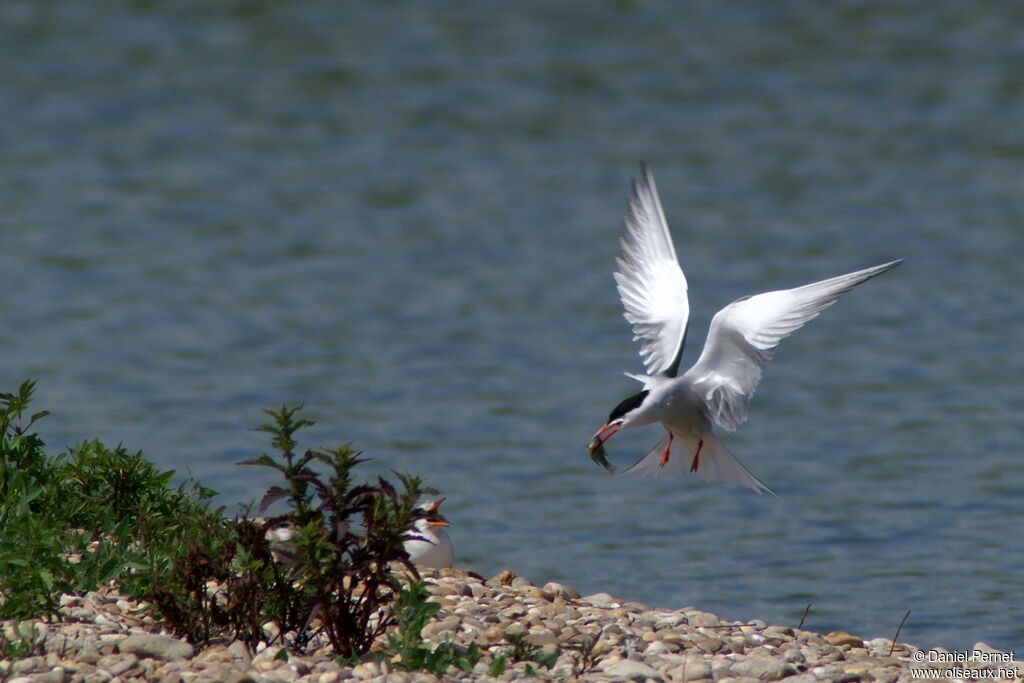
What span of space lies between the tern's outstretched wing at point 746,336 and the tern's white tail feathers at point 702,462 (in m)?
0.30

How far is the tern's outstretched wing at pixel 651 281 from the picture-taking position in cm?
716

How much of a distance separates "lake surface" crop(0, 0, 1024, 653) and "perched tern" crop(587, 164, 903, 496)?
2.45 ft

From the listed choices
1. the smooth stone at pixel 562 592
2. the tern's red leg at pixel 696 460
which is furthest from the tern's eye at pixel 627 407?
the smooth stone at pixel 562 592

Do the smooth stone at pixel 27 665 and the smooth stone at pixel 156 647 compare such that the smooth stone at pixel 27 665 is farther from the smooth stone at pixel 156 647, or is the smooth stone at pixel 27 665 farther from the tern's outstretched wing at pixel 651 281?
the tern's outstretched wing at pixel 651 281

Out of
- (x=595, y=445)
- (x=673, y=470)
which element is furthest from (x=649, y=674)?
(x=673, y=470)

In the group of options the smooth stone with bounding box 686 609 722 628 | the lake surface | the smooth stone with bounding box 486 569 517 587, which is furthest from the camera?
the lake surface

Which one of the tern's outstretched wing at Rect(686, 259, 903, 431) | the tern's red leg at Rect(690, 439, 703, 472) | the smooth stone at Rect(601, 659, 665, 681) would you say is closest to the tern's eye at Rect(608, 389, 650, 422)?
the tern's outstretched wing at Rect(686, 259, 903, 431)

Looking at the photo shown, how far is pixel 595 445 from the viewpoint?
6391 millimetres

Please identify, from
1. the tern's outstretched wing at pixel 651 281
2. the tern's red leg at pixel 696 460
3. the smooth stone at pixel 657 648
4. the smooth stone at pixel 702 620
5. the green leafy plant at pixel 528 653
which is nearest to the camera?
the green leafy plant at pixel 528 653

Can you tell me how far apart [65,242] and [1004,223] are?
781 cm

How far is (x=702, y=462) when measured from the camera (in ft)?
23.2

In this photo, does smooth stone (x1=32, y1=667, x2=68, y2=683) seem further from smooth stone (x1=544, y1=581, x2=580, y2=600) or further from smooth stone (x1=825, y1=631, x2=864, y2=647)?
smooth stone (x1=825, y1=631, x2=864, y2=647)

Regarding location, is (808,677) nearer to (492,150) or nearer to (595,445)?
(595,445)

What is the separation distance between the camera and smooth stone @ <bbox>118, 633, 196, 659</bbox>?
4.93 m
